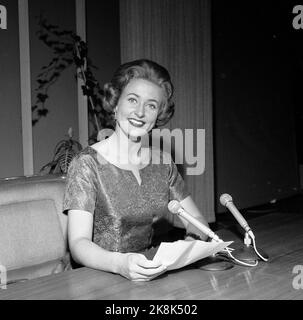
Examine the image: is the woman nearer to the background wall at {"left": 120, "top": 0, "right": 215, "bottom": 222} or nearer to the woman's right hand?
the woman's right hand

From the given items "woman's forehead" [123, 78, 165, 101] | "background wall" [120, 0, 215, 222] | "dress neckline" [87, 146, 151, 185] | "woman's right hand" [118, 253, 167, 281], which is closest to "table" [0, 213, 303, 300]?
"woman's right hand" [118, 253, 167, 281]

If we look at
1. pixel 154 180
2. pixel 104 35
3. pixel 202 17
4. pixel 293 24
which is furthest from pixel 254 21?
pixel 154 180

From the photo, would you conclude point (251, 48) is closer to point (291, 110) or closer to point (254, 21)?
point (254, 21)

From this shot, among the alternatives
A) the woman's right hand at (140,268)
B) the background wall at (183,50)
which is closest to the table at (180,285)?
the woman's right hand at (140,268)

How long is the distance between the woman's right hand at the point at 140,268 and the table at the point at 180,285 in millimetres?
18

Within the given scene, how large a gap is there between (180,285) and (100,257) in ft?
0.93

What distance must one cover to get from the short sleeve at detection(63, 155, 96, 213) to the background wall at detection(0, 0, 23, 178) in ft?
7.76

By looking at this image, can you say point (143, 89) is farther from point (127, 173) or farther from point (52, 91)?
point (52, 91)

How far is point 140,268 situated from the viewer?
1.21 meters

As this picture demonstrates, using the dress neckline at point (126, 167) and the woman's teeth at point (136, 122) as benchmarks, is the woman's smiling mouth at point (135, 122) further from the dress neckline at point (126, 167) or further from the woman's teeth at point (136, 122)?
the dress neckline at point (126, 167)

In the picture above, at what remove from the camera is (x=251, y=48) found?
6531 mm

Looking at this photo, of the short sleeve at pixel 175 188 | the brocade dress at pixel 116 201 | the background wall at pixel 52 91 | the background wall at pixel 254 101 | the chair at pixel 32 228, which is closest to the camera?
the chair at pixel 32 228

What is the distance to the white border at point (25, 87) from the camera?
4016 mm
